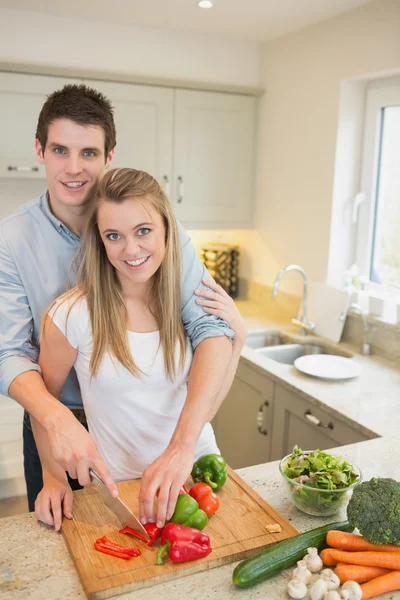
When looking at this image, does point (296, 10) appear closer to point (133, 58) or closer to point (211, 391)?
point (133, 58)

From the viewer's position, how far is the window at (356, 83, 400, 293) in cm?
285

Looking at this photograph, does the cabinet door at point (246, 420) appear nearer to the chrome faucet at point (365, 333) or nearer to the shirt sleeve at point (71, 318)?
the chrome faucet at point (365, 333)

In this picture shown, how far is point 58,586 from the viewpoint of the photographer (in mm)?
1106

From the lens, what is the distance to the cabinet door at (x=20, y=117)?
2938 mm

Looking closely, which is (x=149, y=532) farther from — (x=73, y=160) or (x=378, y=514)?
(x=73, y=160)

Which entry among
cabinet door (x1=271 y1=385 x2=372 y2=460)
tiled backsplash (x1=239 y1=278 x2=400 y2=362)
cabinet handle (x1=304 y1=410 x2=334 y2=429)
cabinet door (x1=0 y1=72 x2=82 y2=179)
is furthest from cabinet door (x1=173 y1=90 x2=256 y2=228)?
cabinet handle (x1=304 y1=410 x2=334 y2=429)

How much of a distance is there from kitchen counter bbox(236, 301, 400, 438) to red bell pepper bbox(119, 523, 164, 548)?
40.0 inches

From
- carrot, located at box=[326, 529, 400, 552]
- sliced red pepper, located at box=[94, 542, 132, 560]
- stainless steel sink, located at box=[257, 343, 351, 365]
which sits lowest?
stainless steel sink, located at box=[257, 343, 351, 365]

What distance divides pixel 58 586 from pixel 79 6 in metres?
2.61

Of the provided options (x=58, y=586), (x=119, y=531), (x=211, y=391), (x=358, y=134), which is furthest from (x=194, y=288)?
(x=358, y=134)

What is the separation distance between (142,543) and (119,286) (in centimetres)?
63

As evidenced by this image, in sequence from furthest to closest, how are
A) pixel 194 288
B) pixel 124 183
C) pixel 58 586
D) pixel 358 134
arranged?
pixel 358 134 < pixel 194 288 < pixel 124 183 < pixel 58 586

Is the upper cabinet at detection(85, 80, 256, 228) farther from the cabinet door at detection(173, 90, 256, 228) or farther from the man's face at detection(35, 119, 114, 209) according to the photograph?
the man's face at detection(35, 119, 114, 209)

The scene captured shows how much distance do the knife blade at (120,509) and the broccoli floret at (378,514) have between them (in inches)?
16.5
